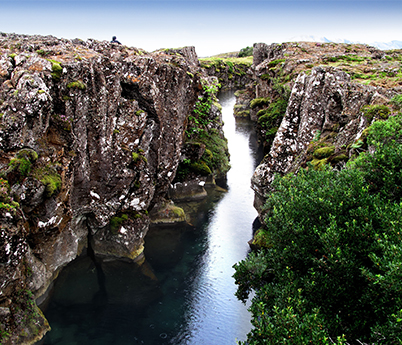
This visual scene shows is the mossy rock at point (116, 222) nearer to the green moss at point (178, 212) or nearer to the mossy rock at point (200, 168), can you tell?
the green moss at point (178, 212)

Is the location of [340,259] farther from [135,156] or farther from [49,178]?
[135,156]

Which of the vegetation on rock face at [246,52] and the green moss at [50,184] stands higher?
the vegetation on rock face at [246,52]

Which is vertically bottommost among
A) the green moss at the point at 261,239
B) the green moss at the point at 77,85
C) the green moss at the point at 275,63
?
the green moss at the point at 261,239

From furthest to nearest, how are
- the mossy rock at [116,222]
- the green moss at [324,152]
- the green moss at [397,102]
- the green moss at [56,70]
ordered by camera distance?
1. the mossy rock at [116,222]
2. the green moss at [324,152]
3. the green moss at [56,70]
4. the green moss at [397,102]

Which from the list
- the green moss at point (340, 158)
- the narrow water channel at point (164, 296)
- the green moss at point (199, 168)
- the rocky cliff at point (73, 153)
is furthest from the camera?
the green moss at point (199, 168)

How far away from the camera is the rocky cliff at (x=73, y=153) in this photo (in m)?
17.3

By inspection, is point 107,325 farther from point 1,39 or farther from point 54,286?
point 1,39

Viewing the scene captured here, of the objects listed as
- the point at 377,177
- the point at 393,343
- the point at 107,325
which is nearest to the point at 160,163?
the point at 107,325

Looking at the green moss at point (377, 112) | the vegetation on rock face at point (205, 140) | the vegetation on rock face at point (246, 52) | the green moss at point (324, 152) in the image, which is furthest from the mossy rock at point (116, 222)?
the vegetation on rock face at point (246, 52)

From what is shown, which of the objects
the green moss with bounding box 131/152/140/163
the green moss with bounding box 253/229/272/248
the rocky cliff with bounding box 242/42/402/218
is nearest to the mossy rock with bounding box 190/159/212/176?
the rocky cliff with bounding box 242/42/402/218

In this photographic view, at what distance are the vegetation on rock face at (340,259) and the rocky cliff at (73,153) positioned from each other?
43.2ft

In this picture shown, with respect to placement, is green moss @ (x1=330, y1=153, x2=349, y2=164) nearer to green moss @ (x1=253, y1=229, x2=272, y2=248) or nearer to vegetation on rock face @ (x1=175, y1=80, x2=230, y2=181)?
green moss @ (x1=253, y1=229, x2=272, y2=248)

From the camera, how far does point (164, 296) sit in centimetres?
2356

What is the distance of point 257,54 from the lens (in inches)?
3206
